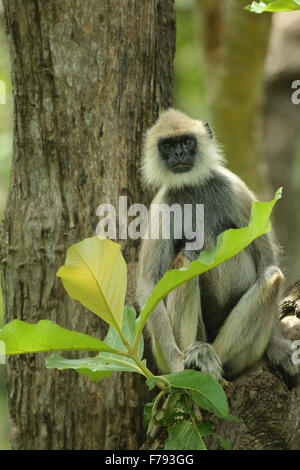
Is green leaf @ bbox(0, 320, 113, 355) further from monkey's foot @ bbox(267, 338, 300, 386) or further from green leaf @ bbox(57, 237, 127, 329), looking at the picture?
monkey's foot @ bbox(267, 338, 300, 386)

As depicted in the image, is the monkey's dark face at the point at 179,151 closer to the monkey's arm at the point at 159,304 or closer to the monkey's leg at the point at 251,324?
the monkey's arm at the point at 159,304

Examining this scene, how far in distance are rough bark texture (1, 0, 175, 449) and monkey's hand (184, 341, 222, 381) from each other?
613 mm

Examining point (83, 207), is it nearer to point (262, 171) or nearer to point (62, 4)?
point (62, 4)

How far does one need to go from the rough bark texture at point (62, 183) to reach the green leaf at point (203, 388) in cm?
121

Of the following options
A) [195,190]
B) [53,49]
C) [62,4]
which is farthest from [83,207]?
[62,4]

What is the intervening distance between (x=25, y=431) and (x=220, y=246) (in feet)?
7.92

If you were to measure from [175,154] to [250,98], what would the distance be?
12.0 feet

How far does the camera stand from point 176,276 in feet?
9.17

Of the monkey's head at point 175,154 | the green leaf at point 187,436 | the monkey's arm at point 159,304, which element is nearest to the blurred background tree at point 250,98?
the monkey's head at point 175,154

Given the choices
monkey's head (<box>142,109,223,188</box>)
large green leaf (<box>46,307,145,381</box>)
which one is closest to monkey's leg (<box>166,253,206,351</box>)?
monkey's head (<box>142,109,223,188</box>)

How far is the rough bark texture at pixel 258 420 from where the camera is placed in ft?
12.0

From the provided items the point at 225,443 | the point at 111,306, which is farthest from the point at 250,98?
the point at 111,306

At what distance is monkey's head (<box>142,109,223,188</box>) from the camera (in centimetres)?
449

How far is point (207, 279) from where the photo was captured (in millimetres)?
4371
